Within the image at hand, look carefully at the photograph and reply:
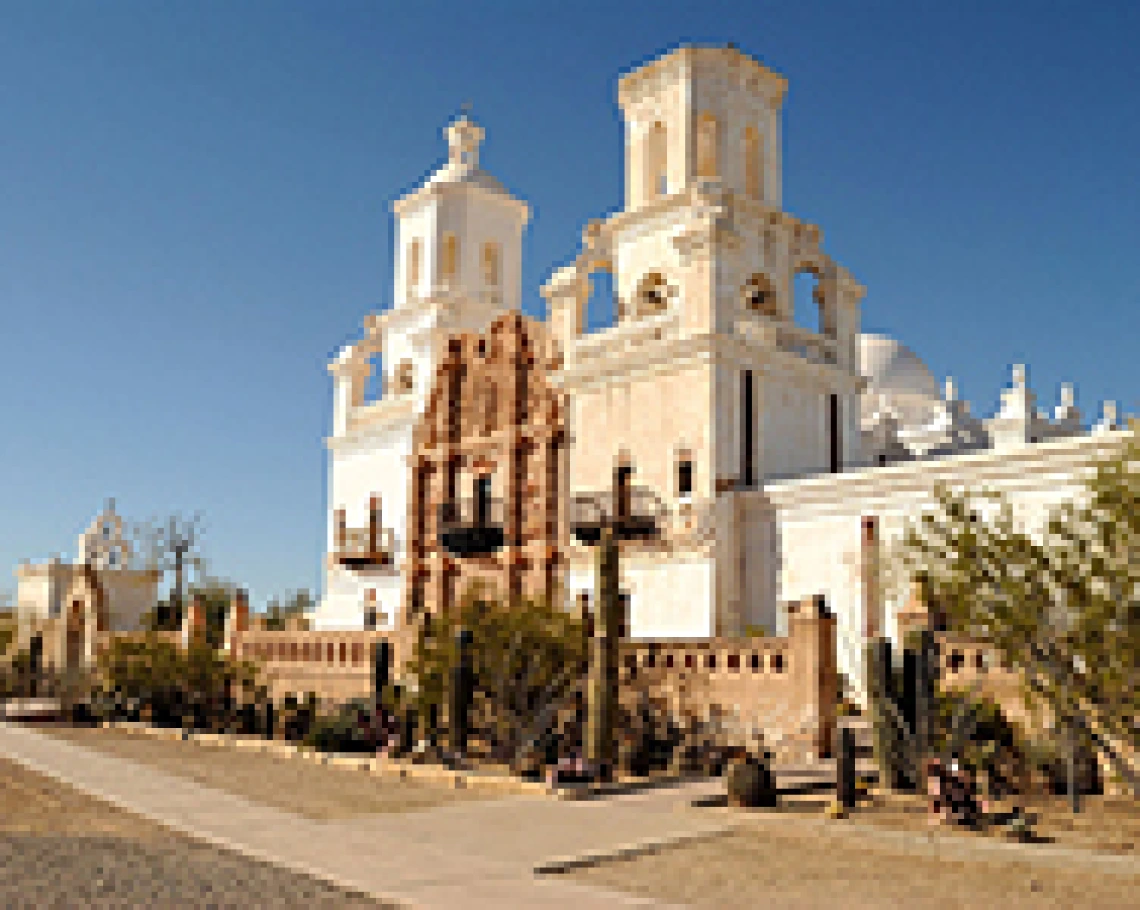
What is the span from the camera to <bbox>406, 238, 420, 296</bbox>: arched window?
1524 inches

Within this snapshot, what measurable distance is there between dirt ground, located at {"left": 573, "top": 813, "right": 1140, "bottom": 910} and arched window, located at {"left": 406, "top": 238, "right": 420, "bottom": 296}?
3052cm

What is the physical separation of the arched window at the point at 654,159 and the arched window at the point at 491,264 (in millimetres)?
8580

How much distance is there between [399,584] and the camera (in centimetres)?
3372

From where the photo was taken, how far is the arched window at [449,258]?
3784 cm

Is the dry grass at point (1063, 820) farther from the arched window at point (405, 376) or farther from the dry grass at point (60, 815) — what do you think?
the arched window at point (405, 376)

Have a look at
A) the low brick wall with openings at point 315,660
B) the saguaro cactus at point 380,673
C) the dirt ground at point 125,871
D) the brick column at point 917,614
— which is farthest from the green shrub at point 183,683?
the brick column at point 917,614

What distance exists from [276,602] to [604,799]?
171 feet

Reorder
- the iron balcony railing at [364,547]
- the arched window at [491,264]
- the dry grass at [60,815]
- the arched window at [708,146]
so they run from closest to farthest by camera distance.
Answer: the dry grass at [60,815]
the arched window at [708,146]
the iron balcony railing at [364,547]
the arched window at [491,264]

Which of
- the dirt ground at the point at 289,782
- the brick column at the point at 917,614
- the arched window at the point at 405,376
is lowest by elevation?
the dirt ground at the point at 289,782

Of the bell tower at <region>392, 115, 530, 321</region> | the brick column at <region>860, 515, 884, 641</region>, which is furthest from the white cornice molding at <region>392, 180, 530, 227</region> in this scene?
the brick column at <region>860, 515, 884, 641</region>

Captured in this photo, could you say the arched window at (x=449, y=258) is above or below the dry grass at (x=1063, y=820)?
above

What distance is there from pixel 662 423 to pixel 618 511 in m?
5.48

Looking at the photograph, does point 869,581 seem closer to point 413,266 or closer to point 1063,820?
point 1063,820

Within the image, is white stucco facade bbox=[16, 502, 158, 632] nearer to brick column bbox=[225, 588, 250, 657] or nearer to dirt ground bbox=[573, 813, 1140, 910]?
brick column bbox=[225, 588, 250, 657]
